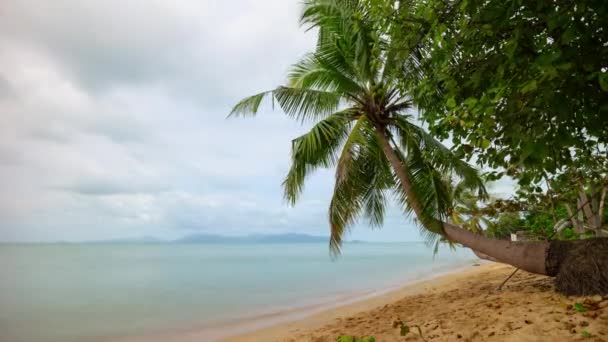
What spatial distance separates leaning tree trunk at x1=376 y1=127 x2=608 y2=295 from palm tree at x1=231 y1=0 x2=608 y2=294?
23.3 inches

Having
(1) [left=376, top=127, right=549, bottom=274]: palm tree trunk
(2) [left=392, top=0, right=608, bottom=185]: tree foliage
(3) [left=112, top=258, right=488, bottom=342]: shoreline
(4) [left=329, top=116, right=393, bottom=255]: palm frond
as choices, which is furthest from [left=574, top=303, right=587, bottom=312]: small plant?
(3) [left=112, top=258, right=488, bottom=342]: shoreline

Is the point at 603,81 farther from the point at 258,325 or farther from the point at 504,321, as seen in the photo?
the point at 258,325

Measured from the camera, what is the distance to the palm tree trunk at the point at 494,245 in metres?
4.64

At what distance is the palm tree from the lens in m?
6.01

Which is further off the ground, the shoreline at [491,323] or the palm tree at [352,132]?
the palm tree at [352,132]

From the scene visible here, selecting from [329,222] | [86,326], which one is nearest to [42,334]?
[86,326]

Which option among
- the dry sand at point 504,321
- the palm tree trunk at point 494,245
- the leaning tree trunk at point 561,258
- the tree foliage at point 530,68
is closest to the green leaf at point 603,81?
the tree foliage at point 530,68

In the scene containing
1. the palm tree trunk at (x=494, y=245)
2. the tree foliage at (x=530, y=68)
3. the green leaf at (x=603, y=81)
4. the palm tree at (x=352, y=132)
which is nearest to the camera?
the green leaf at (x=603, y=81)

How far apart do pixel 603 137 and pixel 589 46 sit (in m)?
0.89

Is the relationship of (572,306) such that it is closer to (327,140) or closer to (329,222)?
(329,222)

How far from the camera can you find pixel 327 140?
6363mm

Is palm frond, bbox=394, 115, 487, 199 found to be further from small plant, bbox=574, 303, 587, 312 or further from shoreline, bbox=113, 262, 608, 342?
small plant, bbox=574, 303, 587, 312

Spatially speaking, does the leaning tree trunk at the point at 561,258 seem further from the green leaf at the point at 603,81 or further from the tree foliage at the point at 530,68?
the green leaf at the point at 603,81

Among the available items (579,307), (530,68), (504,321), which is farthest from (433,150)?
(530,68)
